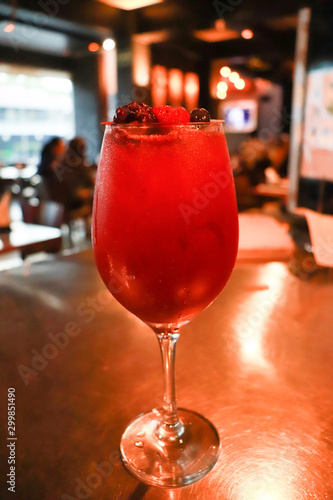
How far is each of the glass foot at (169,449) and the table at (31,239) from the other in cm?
206

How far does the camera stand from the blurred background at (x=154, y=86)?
5.82 ft

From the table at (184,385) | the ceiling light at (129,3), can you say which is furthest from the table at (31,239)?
the ceiling light at (129,3)

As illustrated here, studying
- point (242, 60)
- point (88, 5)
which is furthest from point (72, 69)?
point (242, 60)

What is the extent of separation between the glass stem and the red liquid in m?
0.05

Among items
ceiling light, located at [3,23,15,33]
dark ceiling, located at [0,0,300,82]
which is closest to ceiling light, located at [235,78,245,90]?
dark ceiling, located at [0,0,300,82]

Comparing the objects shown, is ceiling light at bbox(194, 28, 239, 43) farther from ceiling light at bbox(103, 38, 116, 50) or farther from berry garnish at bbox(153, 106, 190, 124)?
berry garnish at bbox(153, 106, 190, 124)

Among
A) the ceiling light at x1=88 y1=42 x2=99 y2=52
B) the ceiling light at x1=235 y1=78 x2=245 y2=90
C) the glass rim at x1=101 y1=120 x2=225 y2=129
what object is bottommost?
the glass rim at x1=101 y1=120 x2=225 y2=129

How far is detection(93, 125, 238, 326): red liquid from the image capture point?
0.46 metres

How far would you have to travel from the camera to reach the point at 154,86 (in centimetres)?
852

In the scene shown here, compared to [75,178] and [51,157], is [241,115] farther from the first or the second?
[75,178]

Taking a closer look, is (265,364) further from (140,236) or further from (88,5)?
(88,5)

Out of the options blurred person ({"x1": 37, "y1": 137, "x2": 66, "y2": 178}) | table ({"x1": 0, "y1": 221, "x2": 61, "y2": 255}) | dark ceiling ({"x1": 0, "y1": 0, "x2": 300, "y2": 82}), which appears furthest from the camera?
blurred person ({"x1": 37, "y1": 137, "x2": 66, "y2": 178})

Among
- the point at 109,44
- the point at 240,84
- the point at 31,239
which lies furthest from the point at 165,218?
the point at 240,84

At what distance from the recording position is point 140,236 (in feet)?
1.51
